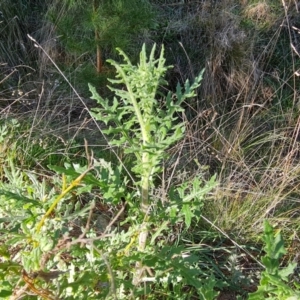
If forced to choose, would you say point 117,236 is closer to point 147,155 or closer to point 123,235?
point 123,235

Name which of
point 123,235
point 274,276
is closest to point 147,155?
point 123,235

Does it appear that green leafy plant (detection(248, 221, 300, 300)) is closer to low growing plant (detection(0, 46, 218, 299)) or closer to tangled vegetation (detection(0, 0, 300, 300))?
tangled vegetation (detection(0, 0, 300, 300))

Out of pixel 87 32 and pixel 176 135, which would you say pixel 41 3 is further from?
pixel 176 135

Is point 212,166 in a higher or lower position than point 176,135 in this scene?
lower

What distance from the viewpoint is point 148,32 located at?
11.6ft

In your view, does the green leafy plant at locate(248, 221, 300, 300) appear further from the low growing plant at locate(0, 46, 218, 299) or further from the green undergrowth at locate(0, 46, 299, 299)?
the low growing plant at locate(0, 46, 218, 299)

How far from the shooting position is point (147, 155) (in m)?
1.57

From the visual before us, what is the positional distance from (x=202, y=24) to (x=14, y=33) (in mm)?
1263

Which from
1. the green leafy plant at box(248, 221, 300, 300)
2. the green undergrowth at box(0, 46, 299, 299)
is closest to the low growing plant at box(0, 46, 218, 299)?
the green undergrowth at box(0, 46, 299, 299)

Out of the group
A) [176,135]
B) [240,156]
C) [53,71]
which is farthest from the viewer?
[53,71]

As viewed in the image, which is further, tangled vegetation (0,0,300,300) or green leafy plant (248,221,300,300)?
tangled vegetation (0,0,300,300)

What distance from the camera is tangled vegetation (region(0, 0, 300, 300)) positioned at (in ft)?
5.02

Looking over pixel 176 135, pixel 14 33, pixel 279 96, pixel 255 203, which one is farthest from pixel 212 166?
pixel 14 33

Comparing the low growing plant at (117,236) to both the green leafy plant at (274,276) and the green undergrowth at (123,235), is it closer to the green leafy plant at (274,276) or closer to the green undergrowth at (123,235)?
the green undergrowth at (123,235)
